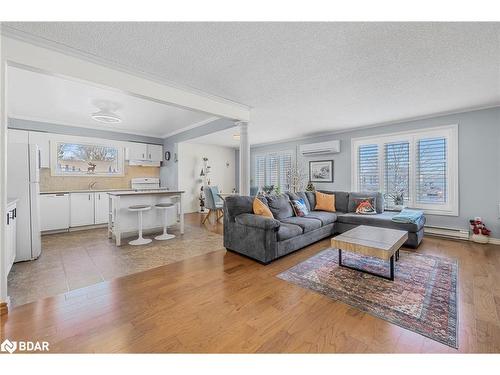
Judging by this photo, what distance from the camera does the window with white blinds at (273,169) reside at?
7.26 metres

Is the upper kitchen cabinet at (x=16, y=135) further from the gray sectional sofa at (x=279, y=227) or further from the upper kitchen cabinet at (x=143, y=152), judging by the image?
the gray sectional sofa at (x=279, y=227)

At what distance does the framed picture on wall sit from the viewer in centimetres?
604

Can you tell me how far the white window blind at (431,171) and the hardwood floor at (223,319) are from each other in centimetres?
219

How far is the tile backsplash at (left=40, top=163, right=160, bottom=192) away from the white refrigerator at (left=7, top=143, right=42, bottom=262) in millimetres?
2640

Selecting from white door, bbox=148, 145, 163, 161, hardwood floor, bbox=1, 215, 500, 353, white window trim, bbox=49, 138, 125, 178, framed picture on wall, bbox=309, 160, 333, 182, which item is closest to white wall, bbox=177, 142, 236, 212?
white door, bbox=148, 145, 163, 161

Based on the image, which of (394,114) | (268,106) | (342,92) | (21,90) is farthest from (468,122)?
(21,90)

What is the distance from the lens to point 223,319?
1762 mm

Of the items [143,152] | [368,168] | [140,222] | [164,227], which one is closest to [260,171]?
[368,168]

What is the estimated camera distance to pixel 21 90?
3.37 metres

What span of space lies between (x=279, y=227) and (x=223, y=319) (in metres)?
1.50

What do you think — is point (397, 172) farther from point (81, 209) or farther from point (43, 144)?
point (43, 144)

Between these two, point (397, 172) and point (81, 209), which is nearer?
point (397, 172)
